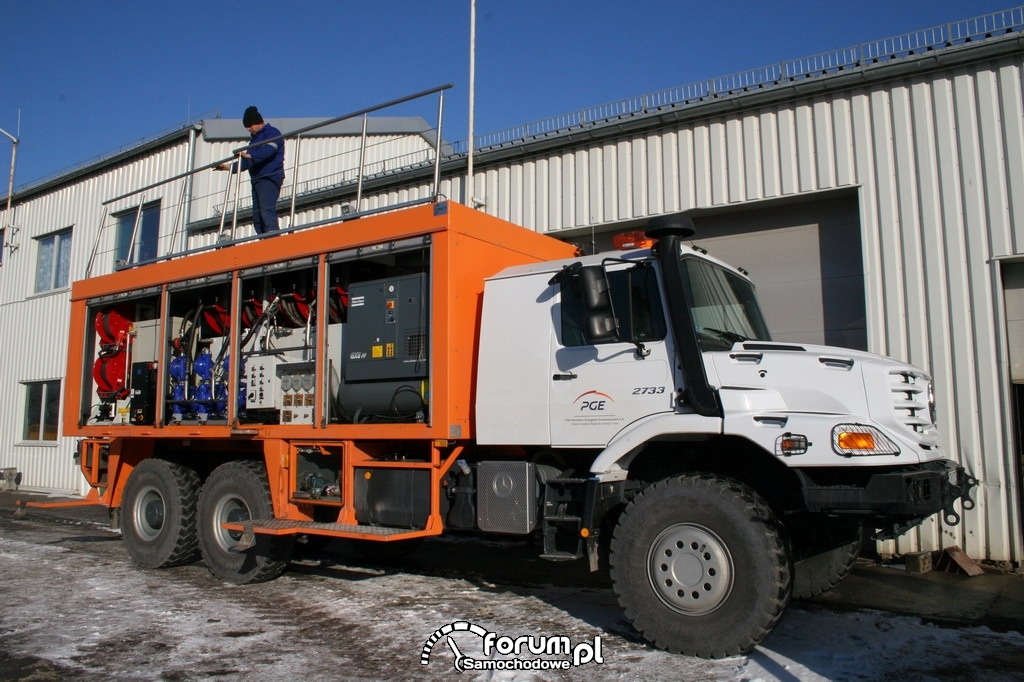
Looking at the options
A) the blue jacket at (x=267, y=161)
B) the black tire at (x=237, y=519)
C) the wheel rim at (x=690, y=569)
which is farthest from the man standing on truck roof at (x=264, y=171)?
the wheel rim at (x=690, y=569)

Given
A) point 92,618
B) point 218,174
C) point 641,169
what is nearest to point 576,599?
point 92,618

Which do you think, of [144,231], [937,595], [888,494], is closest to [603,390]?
[888,494]

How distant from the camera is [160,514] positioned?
341 inches

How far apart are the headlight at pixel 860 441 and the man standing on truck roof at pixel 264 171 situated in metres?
6.59

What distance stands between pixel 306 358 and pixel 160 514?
8.78 ft

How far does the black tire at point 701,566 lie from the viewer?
4867 mm

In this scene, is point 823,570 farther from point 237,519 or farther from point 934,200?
point 237,519

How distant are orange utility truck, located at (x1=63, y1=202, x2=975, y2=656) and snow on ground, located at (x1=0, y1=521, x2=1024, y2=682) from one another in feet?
1.19

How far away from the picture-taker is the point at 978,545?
25.8 feet

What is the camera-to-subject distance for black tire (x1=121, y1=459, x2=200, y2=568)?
329 inches

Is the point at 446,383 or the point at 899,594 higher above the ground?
the point at 446,383

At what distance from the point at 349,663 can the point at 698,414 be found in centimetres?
278

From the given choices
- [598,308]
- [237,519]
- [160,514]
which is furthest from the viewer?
[160,514]

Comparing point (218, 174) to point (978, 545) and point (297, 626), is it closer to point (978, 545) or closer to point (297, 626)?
point (297, 626)
